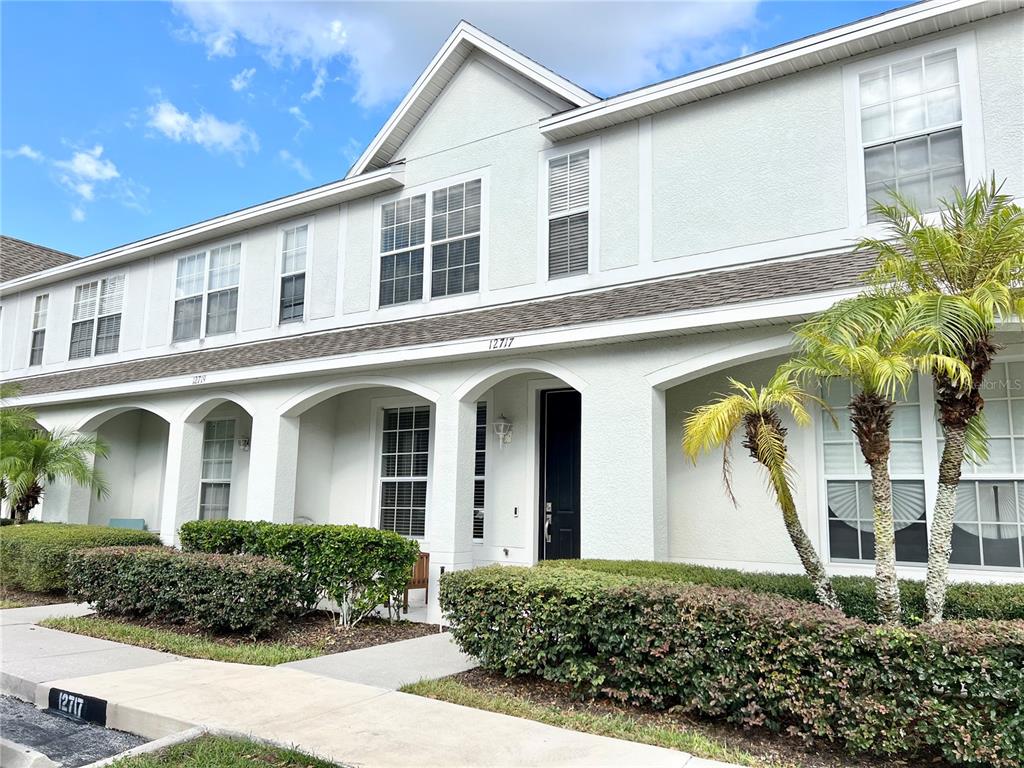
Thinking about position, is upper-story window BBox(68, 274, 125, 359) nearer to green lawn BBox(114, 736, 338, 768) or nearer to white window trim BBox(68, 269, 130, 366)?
white window trim BBox(68, 269, 130, 366)

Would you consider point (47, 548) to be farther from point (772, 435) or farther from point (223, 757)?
point (772, 435)

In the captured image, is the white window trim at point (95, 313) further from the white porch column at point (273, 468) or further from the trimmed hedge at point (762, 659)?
the trimmed hedge at point (762, 659)

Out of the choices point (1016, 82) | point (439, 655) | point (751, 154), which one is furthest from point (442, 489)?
point (1016, 82)

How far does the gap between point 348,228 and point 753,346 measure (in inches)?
303

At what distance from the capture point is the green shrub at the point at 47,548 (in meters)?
11.3

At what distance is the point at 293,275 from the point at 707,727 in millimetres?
10738

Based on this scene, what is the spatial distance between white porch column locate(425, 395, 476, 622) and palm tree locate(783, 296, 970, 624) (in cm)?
524

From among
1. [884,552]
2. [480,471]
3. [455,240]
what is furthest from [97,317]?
[884,552]

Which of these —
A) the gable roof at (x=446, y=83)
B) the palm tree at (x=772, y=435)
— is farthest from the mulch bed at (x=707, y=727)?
the gable roof at (x=446, y=83)

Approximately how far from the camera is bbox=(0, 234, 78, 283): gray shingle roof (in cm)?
1978

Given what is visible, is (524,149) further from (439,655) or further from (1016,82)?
(439,655)

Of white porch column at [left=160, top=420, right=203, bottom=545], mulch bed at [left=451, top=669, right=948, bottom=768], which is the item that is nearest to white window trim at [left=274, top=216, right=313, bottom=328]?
white porch column at [left=160, top=420, right=203, bottom=545]

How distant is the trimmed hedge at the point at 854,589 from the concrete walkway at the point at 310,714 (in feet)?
6.88

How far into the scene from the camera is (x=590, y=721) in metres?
5.27
